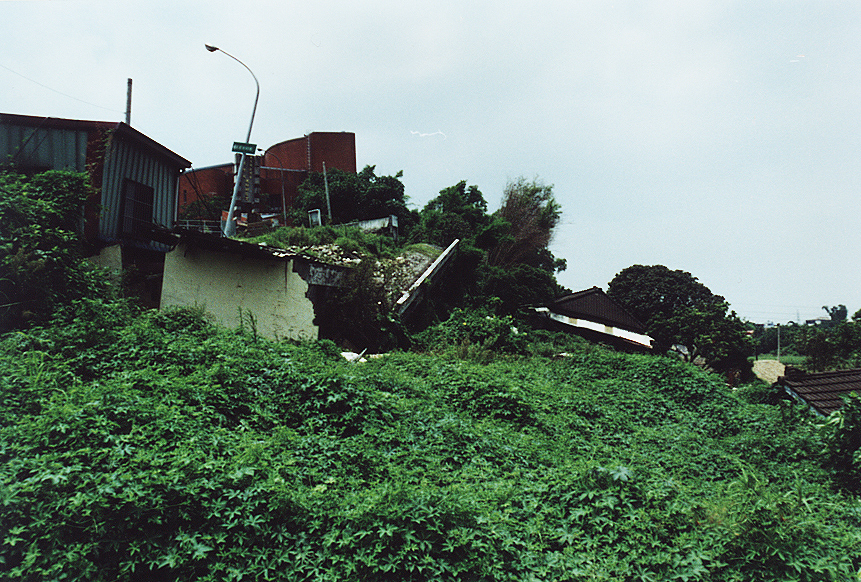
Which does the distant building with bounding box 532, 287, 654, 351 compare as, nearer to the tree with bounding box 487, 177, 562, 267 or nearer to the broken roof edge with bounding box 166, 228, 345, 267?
the tree with bounding box 487, 177, 562, 267

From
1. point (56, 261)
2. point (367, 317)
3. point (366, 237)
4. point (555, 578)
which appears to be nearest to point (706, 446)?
point (555, 578)

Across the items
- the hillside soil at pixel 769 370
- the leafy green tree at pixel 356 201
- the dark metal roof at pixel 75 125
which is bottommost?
the hillside soil at pixel 769 370

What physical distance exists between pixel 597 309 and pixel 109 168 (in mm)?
23544

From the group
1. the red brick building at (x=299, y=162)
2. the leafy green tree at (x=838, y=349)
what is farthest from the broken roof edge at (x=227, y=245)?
the red brick building at (x=299, y=162)

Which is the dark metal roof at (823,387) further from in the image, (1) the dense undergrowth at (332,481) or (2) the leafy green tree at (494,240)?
(2) the leafy green tree at (494,240)

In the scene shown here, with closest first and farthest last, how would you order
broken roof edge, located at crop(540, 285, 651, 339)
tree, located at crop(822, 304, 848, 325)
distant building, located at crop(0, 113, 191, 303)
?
distant building, located at crop(0, 113, 191, 303) → broken roof edge, located at crop(540, 285, 651, 339) → tree, located at crop(822, 304, 848, 325)

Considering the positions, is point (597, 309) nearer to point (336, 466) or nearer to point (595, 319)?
point (595, 319)

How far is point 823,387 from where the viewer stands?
427 inches

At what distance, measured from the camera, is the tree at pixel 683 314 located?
22.6 m

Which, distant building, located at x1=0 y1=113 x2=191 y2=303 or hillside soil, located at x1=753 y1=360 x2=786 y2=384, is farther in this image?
hillside soil, located at x1=753 y1=360 x2=786 y2=384

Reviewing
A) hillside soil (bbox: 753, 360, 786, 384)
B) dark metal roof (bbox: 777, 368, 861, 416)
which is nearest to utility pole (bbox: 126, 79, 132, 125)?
dark metal roof (bbox: 777, 368, 861, 416)

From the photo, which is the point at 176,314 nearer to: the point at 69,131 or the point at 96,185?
the point at 96,185

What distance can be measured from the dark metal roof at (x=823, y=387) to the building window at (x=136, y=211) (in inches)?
574

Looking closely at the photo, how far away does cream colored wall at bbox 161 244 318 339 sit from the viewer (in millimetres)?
9406
